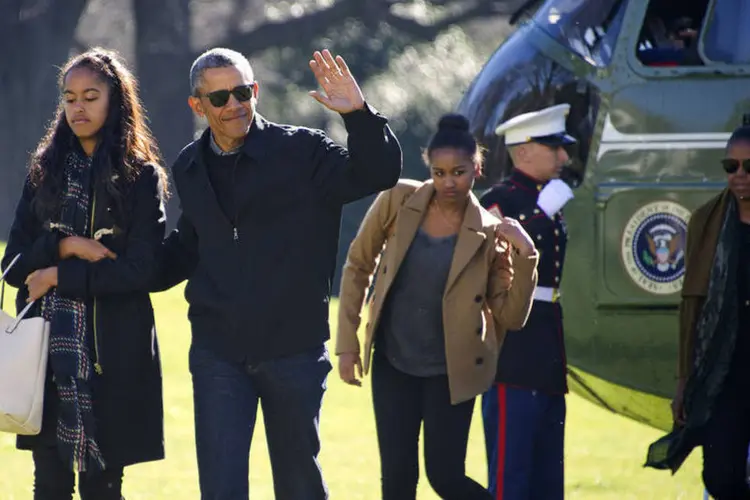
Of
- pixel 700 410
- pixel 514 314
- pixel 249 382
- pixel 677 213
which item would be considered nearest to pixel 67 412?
pixel 249 382

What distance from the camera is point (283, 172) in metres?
5.39

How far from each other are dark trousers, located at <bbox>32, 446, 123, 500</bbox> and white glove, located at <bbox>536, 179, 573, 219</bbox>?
1.92 meters

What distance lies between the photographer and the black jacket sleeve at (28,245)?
562cm

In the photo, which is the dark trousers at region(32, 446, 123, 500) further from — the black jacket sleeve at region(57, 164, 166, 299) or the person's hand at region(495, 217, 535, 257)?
the person's hand at region(495, 217, 535, 257)

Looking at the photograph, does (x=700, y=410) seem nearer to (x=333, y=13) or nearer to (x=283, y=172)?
(x=283, y=172)

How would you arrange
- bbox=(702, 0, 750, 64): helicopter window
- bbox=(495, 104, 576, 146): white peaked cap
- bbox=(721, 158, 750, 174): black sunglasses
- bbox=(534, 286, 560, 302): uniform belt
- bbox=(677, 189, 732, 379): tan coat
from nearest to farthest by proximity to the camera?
bbox=(721, 158, 750, 174): black sunglasses, bbox=(677, 189, 732, 379): tan coat, bbox=(534, 286, 560, 302): uniform belt, bbox=(495, 104, 576, 146): white peaked cap, bbox=(702, 0, 750, 64): helicopter window

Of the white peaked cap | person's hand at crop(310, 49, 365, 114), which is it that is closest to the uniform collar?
the white peaked cap

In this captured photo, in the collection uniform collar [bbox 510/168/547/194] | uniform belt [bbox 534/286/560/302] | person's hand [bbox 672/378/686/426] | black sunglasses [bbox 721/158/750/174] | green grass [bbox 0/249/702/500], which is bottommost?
green grass [bbox 0/249/702/500]

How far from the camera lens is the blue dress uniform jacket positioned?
21.0 ft

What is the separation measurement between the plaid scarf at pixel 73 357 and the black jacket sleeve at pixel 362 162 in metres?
0.82

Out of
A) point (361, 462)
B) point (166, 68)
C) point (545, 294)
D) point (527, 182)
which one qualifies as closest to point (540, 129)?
point (527, 182)

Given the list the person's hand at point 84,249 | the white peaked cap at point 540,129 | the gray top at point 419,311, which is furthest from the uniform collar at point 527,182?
the person's hand at point 84,249

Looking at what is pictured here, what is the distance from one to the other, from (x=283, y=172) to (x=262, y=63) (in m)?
22.5

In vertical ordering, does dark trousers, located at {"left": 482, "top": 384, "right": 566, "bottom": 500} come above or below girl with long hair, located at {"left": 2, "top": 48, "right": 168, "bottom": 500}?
below
